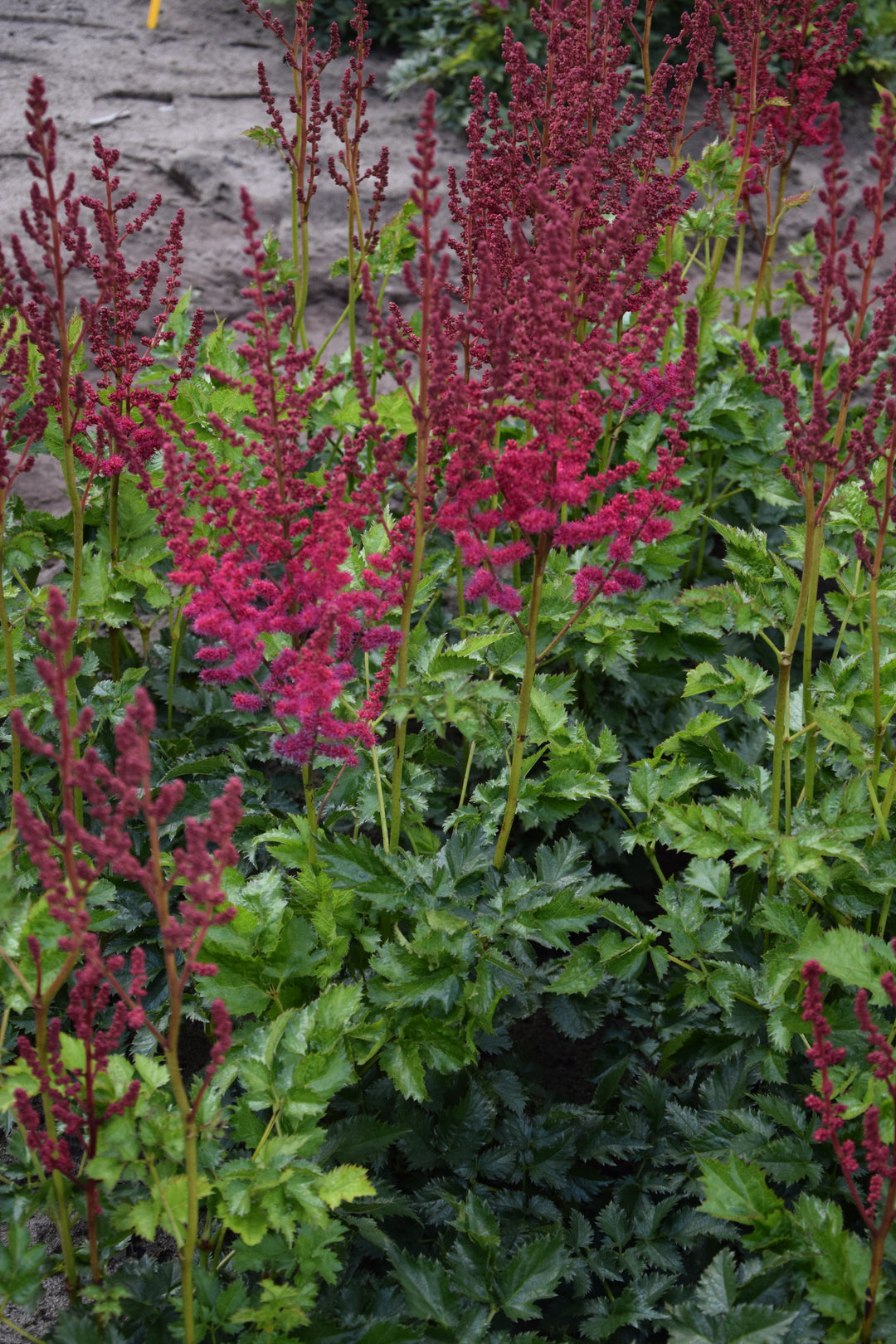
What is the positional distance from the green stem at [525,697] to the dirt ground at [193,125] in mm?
2943

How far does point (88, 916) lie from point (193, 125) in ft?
21.5

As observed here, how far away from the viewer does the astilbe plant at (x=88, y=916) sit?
1.35 metres

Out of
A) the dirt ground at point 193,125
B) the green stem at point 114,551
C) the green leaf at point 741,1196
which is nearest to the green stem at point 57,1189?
the green leaf at point 741,1196

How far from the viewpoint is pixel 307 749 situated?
6.40ft

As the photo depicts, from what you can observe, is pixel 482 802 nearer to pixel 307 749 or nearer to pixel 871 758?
pixel 307 749

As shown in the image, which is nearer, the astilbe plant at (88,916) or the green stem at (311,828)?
the astilbe plant at (88,916)

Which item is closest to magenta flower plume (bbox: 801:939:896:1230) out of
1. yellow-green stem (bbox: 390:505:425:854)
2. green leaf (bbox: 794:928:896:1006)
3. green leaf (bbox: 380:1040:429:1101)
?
green leaf (bbox: 794:928:896:1006)

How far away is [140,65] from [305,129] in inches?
199

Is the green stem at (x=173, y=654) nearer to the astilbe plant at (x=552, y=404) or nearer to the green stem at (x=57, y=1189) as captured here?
the astilbe plant at (x=552, y=404)

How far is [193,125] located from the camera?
6840mm

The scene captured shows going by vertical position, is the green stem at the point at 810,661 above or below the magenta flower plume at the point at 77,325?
below

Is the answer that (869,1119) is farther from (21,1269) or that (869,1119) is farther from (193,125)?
(193,125)

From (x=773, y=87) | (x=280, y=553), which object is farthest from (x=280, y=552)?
(x=773, y=87)

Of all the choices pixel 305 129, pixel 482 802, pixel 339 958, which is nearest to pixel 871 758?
pixel 482 802
